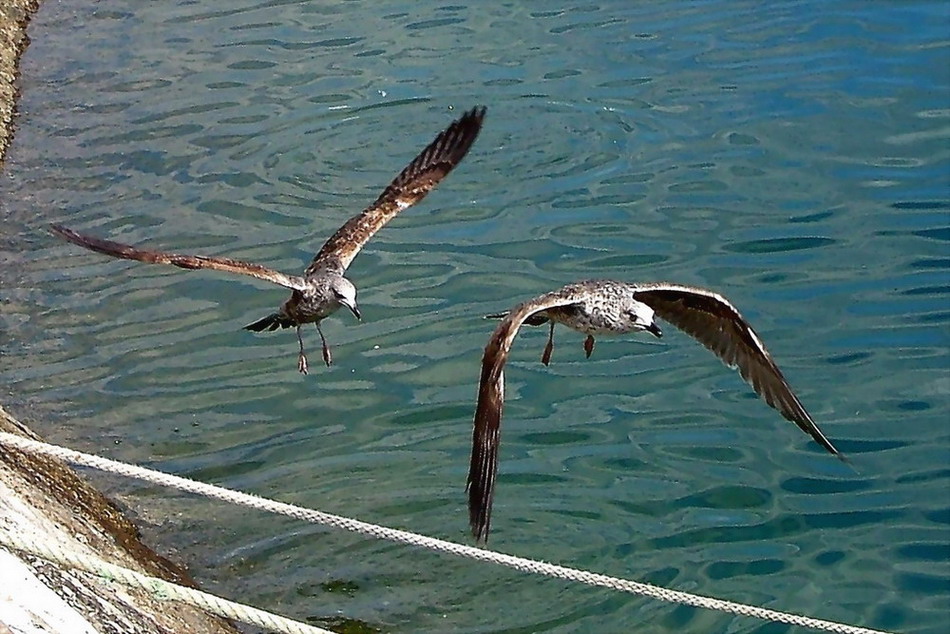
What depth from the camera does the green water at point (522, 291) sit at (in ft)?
26.6

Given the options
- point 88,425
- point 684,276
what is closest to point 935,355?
point 684,276

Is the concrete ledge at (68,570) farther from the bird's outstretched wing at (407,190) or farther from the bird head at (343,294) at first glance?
the bird's outstretched wing at (407,190)

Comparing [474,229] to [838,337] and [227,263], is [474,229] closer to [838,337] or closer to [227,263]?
[838,337]

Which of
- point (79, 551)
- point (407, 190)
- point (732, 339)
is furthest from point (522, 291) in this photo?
point (79, 551)

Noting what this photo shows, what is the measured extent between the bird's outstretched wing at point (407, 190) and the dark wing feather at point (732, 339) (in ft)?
4.17

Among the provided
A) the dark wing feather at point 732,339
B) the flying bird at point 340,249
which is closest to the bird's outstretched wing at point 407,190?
the flying bird at point 340,249

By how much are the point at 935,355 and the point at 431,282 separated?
348 cm

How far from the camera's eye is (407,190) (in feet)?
23.1

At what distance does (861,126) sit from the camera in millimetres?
12969

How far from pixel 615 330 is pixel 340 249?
151 cm

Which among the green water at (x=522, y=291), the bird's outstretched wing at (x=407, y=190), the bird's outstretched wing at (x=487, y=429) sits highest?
the bird's outstretched wing at (x=407, y=190)

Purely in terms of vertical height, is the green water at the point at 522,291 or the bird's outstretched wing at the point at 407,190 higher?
the bird's outstretched wing at the point at 407,190

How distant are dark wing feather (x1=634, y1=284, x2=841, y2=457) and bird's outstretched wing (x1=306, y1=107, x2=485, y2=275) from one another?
1.27m

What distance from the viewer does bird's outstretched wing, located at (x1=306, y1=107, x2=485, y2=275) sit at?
22.4ft
